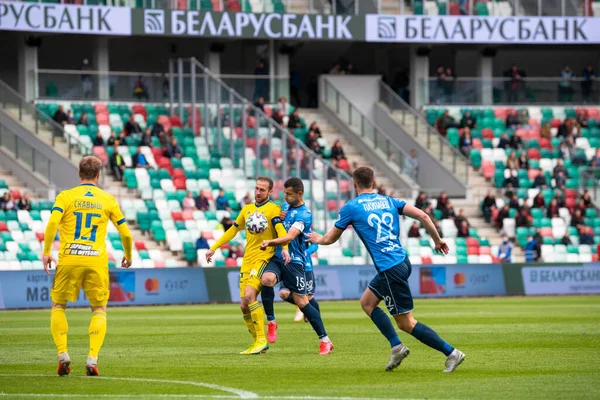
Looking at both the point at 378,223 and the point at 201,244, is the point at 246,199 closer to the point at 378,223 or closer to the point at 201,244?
the point at 201,244

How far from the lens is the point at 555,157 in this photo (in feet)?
148

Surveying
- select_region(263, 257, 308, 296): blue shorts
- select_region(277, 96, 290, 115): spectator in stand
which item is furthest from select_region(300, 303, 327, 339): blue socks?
select_region(277, 96, 290, 115): spectator in stand

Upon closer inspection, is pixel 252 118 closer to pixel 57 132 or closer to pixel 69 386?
pixel 57 132

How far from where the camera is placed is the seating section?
40500 mm

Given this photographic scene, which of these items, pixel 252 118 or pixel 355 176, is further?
pixel 252 118

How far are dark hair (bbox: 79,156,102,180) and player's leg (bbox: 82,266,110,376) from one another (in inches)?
37.4

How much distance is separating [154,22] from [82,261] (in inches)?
1214

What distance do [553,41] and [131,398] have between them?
38.7 m

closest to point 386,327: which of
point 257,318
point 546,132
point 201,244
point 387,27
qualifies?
point 257,318

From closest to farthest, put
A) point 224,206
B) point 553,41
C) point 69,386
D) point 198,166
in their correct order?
point 69,386 → point 224,206 → point 198,166 → point 553,41

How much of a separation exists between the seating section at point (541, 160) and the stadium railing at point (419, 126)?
4.00ft

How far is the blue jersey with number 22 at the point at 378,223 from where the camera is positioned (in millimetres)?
12992

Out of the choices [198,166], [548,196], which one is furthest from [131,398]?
[548,196]

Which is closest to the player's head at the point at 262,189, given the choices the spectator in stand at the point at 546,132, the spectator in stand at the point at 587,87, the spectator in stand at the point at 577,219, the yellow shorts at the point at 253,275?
the yellow shorts at the point at 253,275
